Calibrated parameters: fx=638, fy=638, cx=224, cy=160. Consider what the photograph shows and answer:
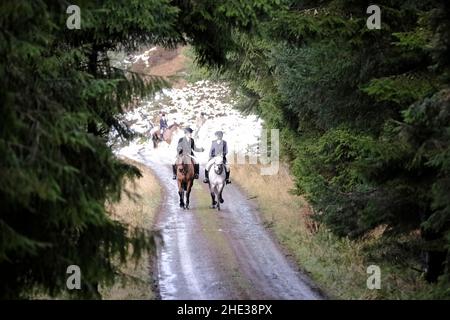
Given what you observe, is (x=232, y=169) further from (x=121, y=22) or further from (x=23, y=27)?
(x=23, y=27)

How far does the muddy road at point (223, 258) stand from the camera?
13.5 m

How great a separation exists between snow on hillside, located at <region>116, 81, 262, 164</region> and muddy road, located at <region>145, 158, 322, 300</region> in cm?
912

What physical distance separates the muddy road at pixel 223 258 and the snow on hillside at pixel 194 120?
29.9 ft

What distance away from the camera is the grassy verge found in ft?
43.0

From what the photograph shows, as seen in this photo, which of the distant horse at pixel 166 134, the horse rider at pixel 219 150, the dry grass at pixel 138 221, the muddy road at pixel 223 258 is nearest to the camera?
the dry grass at pixel 138 221

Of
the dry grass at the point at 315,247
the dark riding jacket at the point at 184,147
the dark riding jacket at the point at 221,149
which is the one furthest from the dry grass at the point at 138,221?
the dry grass at the point at 315,247

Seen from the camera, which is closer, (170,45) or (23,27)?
(23,27)

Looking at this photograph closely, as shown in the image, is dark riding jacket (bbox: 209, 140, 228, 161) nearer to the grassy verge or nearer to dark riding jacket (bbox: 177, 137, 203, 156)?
dark riding jacket (bbox: 177, 137, 203, 156)

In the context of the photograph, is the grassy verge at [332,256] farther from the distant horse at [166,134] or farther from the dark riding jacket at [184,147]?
the distant horse at [166,134]

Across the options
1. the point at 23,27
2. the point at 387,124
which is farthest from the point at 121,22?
the point at 387,124
